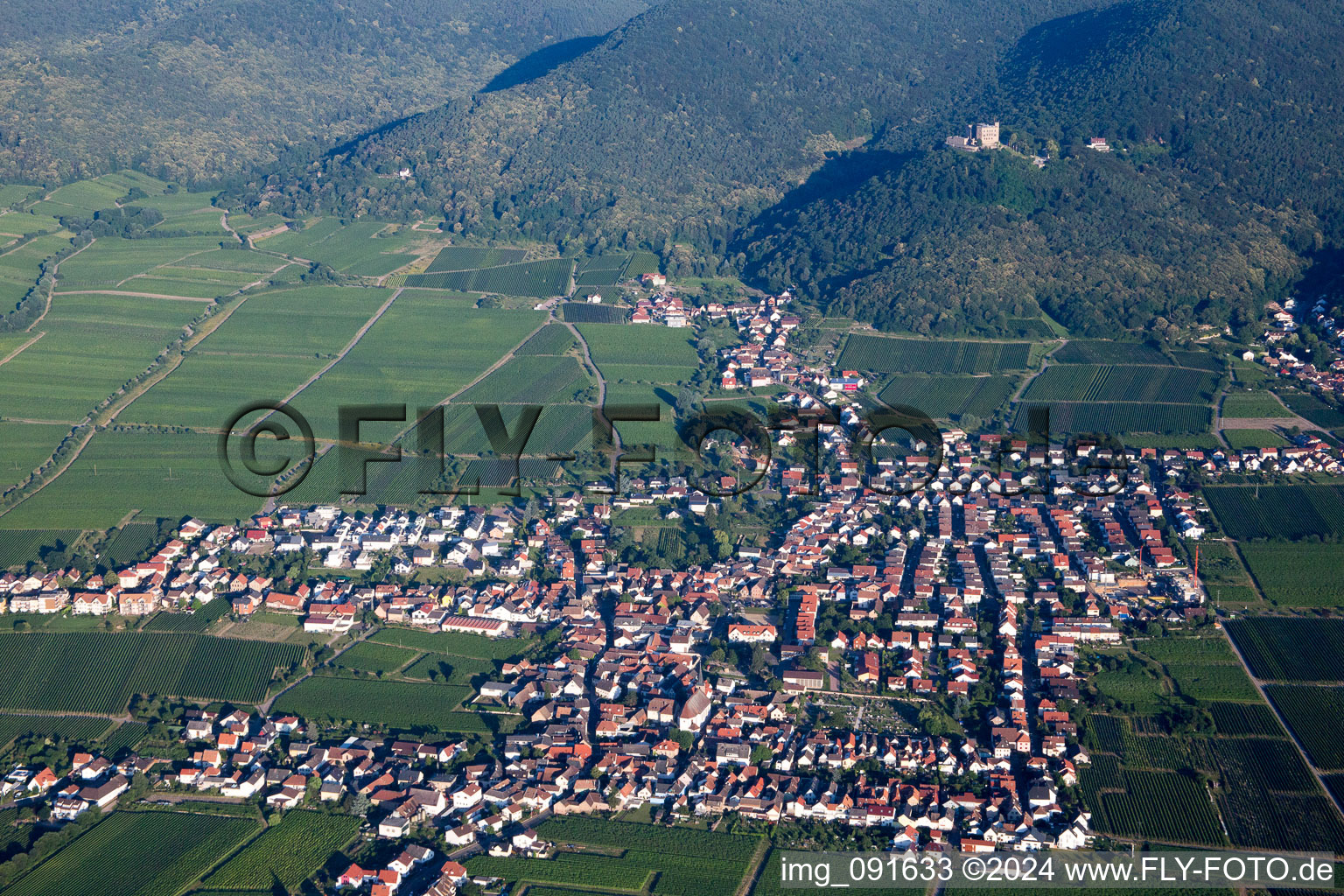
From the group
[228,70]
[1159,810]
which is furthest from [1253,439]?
[228,70]

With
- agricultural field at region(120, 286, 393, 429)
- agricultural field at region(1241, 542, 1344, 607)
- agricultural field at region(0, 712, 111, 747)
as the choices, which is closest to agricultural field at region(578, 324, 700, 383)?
agricultural field at region(120, 286, 393, 429)

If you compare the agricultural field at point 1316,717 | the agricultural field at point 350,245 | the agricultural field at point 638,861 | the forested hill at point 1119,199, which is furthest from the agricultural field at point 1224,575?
the agricultural field at point 350,245

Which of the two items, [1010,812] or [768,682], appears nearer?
[1010,812]

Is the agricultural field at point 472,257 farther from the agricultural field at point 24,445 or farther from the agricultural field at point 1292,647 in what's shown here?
the agricultural field at point 1292,647

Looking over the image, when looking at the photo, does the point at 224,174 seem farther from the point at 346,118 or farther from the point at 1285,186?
the point at 1285,186

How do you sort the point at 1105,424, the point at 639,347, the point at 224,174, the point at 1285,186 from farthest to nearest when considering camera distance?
the point at 224,174
the point at 1285,186
the point at 639,347
the point at 1105,424

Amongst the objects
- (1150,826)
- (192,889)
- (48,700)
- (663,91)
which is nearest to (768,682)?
(1150,826)
